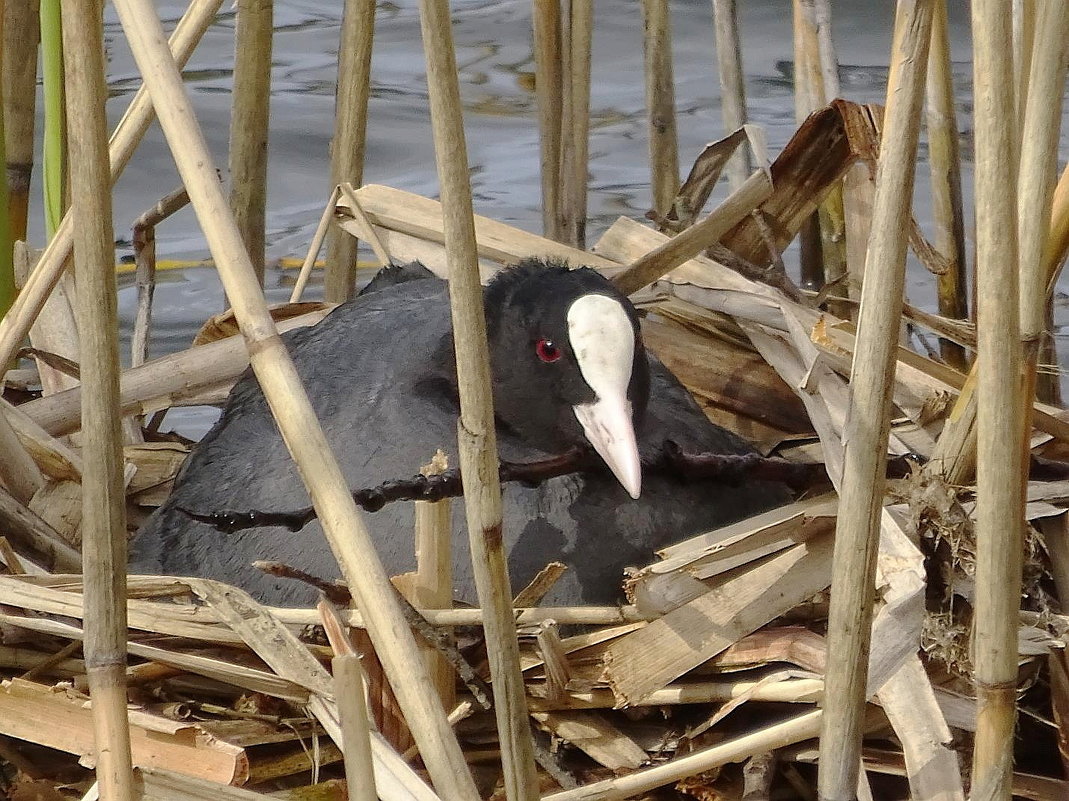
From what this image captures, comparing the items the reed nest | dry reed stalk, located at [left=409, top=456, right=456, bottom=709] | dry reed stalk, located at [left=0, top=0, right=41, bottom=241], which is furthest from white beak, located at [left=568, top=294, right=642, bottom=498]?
dry reed stalk, located at [left=0, top=0, right=41, bottom=241]

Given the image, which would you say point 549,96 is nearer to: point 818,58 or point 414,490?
point 818,58

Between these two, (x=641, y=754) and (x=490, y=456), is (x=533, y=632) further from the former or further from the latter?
(x=490, y=456)

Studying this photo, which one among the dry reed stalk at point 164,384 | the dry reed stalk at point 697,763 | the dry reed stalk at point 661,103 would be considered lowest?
the dry reed stalk at point 697,763

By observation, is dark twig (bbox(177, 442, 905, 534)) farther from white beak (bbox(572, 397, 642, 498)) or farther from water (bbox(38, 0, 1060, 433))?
water (bbox(38, 0, 1060, 433))

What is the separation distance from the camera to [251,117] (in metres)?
2.21

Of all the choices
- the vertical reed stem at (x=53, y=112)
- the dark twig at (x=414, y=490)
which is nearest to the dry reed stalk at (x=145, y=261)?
the vertical reed stem at (x=53, y=112)

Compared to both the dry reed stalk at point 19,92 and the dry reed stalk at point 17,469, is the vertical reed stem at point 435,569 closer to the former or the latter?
the dry reed stalk at point 17,469

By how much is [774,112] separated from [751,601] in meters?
2.48

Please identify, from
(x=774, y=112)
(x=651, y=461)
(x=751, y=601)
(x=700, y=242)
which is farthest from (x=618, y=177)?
(x=751, y=601)

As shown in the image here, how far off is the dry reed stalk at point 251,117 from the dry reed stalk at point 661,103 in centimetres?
62

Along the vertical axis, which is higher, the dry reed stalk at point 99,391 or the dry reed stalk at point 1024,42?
the dry reed stalk at point 1024,42

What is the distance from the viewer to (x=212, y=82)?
3.99 metres

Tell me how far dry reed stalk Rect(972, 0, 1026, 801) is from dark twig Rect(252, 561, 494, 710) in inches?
20.2

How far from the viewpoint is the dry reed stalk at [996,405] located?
0.97 metres
